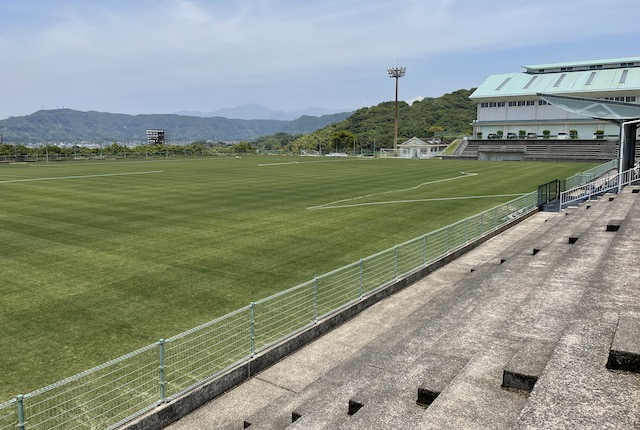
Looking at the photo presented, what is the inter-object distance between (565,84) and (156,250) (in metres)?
106

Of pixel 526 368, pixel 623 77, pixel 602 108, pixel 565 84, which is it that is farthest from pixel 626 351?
pixel 623 77

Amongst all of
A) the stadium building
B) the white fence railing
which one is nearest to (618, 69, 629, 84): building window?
the stadium building

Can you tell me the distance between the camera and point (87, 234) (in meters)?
20.5

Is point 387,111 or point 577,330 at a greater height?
point 387,111

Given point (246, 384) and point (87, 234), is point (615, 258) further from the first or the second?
point (87, 234)

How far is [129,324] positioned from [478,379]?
8047mm

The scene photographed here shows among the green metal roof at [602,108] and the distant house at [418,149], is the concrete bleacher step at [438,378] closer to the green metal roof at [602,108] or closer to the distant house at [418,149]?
the green metal roof at [602,108]

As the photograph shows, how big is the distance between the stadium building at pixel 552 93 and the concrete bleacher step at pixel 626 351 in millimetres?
98683

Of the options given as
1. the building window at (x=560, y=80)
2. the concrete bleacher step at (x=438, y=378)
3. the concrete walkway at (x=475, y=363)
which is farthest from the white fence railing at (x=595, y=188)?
the building window at (x=560, y=80)

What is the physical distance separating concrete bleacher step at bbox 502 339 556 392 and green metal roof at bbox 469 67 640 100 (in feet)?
343

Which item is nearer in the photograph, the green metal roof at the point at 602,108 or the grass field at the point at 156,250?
the grass field at the point at 156,250

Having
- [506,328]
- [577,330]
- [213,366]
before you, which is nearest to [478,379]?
[577,330]

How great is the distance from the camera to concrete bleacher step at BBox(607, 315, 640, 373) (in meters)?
5.24

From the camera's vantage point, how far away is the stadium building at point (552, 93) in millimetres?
95312
